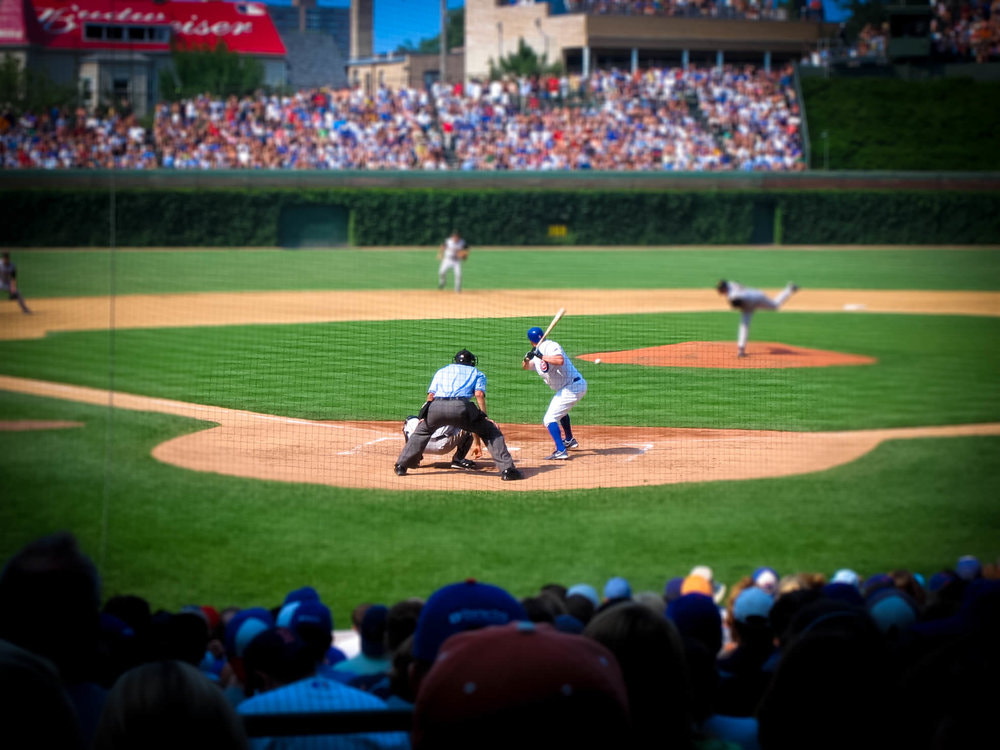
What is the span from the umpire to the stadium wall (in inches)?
799

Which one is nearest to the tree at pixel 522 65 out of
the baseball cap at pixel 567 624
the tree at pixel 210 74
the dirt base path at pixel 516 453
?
the tree at pixel 210 74

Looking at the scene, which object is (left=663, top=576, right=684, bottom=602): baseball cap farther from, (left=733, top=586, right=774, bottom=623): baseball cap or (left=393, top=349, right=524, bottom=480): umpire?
(left=393, top=349, right=524, bottom=480): umpire

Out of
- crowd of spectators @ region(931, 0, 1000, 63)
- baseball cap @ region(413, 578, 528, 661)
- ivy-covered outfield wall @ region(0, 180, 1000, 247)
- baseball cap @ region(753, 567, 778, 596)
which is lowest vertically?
baseball cap @ region(753, 567, 778, 596)

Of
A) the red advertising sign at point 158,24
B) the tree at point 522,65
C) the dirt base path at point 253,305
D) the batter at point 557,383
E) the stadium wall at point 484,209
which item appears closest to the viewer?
→ the batter at point 557,383

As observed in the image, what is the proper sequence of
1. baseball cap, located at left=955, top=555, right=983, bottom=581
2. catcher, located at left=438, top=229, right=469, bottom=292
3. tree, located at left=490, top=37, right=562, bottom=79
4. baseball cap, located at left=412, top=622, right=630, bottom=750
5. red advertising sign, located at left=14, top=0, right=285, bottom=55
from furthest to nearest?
tree, located at left=490, top=37, right=562, bottom=79, catcher, located at left=438, top=229, right=469, bottom=292, red advertising sign, located at left=14, top=0, right=285, bottom=55, baseball cap, located at left=955, top=555, right=983, bottom=581, baseball cap, located at left=412, top=622, right=630, bottom=750

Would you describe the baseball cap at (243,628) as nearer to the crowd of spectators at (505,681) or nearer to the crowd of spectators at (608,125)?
the crowd of spectators at (505,681)

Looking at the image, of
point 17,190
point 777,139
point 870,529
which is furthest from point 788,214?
point 870,529

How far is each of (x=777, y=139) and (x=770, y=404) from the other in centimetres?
2852

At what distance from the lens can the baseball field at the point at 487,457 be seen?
164 inches

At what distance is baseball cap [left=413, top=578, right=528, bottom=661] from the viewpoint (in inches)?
93.9

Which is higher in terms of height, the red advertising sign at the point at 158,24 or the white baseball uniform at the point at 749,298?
the red advertising sign at the point at 158,24

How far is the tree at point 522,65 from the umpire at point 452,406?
3259 cm

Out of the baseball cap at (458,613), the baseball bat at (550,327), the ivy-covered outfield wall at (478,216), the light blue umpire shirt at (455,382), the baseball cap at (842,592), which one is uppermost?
the ivy-covered outfield wall at (478,216)

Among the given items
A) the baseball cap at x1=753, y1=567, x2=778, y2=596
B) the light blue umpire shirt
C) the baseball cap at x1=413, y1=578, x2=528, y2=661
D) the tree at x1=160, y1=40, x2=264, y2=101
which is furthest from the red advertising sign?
the baseball cap at x1=413, y1=578, x2=528, y2=661
